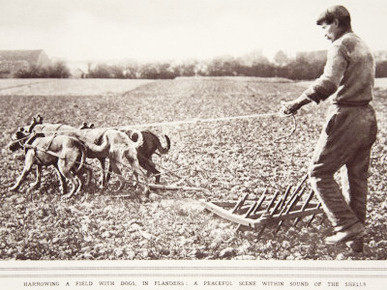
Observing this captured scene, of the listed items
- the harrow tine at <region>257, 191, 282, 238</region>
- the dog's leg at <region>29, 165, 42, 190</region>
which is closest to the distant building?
the dog's leg at <region>29, 165, 42, 190</region>

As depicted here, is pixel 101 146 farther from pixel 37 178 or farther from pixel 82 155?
pixel 37 178

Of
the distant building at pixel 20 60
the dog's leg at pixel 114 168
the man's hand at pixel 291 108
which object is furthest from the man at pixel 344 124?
the distant building at pixel 20 60

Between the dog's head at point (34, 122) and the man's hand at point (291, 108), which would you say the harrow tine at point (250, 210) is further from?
the dog's head at point (34, 122)

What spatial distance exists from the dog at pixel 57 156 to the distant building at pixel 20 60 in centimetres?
65

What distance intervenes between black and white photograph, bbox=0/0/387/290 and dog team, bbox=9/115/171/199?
11mm

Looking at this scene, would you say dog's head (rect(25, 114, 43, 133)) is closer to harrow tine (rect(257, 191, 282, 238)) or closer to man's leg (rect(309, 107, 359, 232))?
harrow tine (rect(257, 191, 282, 238))

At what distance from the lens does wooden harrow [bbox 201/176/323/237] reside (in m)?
2.80

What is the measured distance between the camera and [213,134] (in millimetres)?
3785

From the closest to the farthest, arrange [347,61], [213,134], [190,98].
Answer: [347,61], [213,134], [190,98]

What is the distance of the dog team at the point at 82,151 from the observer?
3230 mm

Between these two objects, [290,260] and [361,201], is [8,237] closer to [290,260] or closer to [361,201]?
[290,260]
